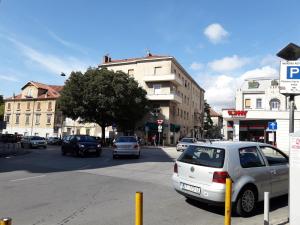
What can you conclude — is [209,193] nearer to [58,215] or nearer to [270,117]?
[58,215]

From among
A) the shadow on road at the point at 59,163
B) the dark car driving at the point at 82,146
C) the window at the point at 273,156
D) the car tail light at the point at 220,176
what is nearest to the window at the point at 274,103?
the shadow on road at the point at 59,163

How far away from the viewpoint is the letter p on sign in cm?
691

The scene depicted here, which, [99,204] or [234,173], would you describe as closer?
[234,173]

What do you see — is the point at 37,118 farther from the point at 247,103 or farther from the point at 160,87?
the point at 247,103

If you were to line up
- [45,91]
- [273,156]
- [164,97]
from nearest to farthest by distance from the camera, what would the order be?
[273,156] < [164,97] < [45,91]

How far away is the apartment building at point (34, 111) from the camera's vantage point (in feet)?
222

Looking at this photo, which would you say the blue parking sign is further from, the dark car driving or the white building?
the white building

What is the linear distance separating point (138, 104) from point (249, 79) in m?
18.4

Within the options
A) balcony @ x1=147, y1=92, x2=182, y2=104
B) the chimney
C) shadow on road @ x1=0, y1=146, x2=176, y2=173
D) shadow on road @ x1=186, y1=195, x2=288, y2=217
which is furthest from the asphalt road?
the chimney

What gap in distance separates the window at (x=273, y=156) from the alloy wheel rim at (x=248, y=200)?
1.06m

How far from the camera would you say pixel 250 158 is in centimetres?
787

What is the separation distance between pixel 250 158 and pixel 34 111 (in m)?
66.9

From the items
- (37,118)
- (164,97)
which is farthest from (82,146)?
(37,118)

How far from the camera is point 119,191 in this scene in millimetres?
10062
